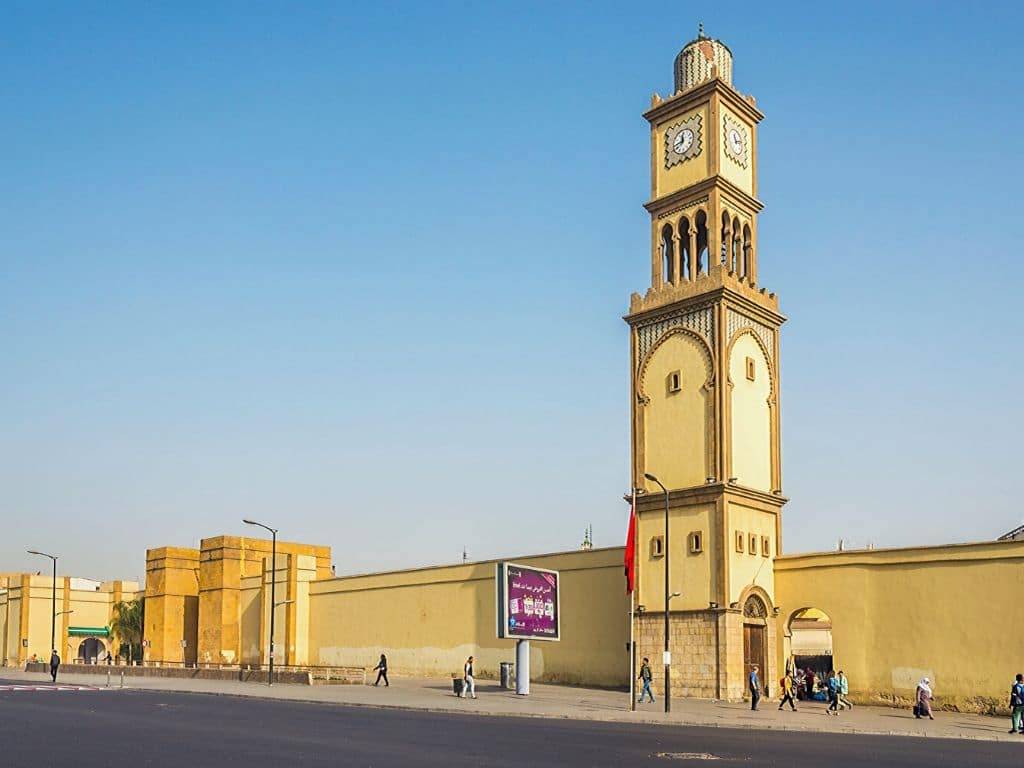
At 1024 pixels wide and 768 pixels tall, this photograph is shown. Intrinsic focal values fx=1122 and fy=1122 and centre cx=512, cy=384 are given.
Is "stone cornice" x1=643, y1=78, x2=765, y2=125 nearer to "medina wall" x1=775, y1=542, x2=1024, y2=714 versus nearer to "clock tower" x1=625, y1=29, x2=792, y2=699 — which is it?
"clock tower" x1=625, y1=29, x2=792, y2=699

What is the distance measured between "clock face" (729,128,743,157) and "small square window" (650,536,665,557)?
57.0 feet

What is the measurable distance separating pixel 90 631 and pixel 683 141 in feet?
260

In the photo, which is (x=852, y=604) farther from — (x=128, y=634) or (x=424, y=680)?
(x=128, y=634)

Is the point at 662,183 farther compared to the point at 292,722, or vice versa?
the point at 662,183

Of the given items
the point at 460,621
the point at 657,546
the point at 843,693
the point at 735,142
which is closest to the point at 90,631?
the point at 460,621

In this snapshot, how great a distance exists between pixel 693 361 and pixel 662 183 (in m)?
8.83

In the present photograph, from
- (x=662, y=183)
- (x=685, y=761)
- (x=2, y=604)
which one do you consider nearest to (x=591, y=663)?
(x=662, y=183)

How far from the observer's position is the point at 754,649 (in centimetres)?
4522

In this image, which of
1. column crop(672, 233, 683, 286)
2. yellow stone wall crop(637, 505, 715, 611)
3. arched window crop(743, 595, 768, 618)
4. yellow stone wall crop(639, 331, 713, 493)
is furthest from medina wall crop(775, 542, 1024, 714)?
column crop(672, 233, 683, 286)

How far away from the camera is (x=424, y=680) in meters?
59.5

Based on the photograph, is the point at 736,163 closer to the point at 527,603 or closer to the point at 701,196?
the point at 701,196

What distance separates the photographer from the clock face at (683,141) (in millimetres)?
49562

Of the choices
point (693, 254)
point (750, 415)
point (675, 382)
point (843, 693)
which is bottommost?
point (843, 693)

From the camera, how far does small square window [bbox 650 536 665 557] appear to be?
46.4 meters
